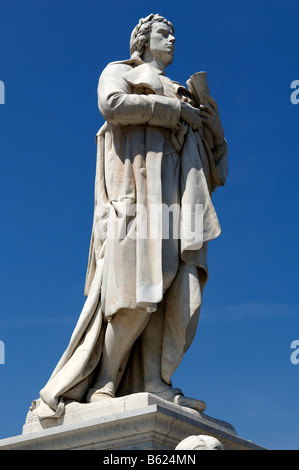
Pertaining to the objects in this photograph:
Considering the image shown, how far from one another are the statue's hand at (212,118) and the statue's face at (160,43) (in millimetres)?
706

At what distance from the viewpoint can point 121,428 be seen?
8141 mm

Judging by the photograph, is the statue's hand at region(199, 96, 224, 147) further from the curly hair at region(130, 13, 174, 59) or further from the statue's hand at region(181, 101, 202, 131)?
the curly hair at region(130, 13, 174, 59)

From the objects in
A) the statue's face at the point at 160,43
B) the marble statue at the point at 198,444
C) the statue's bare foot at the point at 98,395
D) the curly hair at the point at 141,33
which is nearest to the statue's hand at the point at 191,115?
the statue's face at the point at 160,43

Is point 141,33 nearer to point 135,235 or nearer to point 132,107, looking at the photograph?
point 132,107

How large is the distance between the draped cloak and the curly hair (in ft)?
1.18

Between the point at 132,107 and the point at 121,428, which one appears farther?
the point at 132,107

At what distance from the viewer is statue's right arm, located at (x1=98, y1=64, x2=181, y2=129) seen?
9.30 metres

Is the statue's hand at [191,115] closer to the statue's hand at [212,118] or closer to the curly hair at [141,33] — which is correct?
the statue's hand at [212,118]

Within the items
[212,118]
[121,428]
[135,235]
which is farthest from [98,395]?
[212,118]

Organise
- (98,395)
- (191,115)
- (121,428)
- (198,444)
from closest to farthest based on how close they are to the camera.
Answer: (198,444) < (121,428) < (98,395) < (191,115)

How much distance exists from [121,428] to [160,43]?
4486 mm

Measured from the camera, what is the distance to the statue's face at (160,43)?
10164 mm
